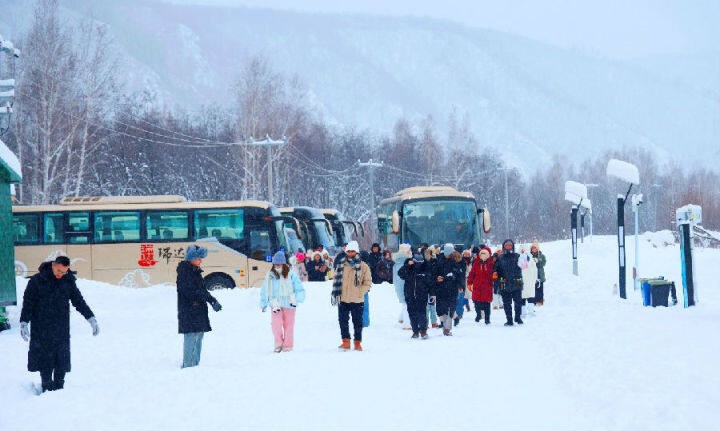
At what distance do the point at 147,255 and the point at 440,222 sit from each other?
9.86 m

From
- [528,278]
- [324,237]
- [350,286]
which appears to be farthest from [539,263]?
[324,237]

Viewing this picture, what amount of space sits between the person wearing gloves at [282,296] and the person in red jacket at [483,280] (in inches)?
203

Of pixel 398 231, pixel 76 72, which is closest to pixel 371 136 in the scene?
pixel 76 72

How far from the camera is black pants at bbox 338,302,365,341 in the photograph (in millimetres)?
14248

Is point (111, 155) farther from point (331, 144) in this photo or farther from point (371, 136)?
point (371, 136)

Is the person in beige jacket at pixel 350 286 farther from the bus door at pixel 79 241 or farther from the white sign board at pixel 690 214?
the bus door at pixel 79 241

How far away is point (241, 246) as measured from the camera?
2838 cm

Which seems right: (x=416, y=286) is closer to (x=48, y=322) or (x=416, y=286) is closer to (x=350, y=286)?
(x=350, y=286)

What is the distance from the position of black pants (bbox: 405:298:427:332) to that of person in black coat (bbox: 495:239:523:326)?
9.13 ft

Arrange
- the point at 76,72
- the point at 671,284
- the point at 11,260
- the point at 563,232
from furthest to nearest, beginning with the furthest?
the point at 563,232
the point at 76,72
the point at 671,284
the point at 11,260

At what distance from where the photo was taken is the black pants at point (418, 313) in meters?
15.8

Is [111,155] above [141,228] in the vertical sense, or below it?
above

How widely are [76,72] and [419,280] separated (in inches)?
1402

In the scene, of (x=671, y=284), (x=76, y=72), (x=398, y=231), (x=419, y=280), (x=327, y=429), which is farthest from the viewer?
(x=76, y=72)
